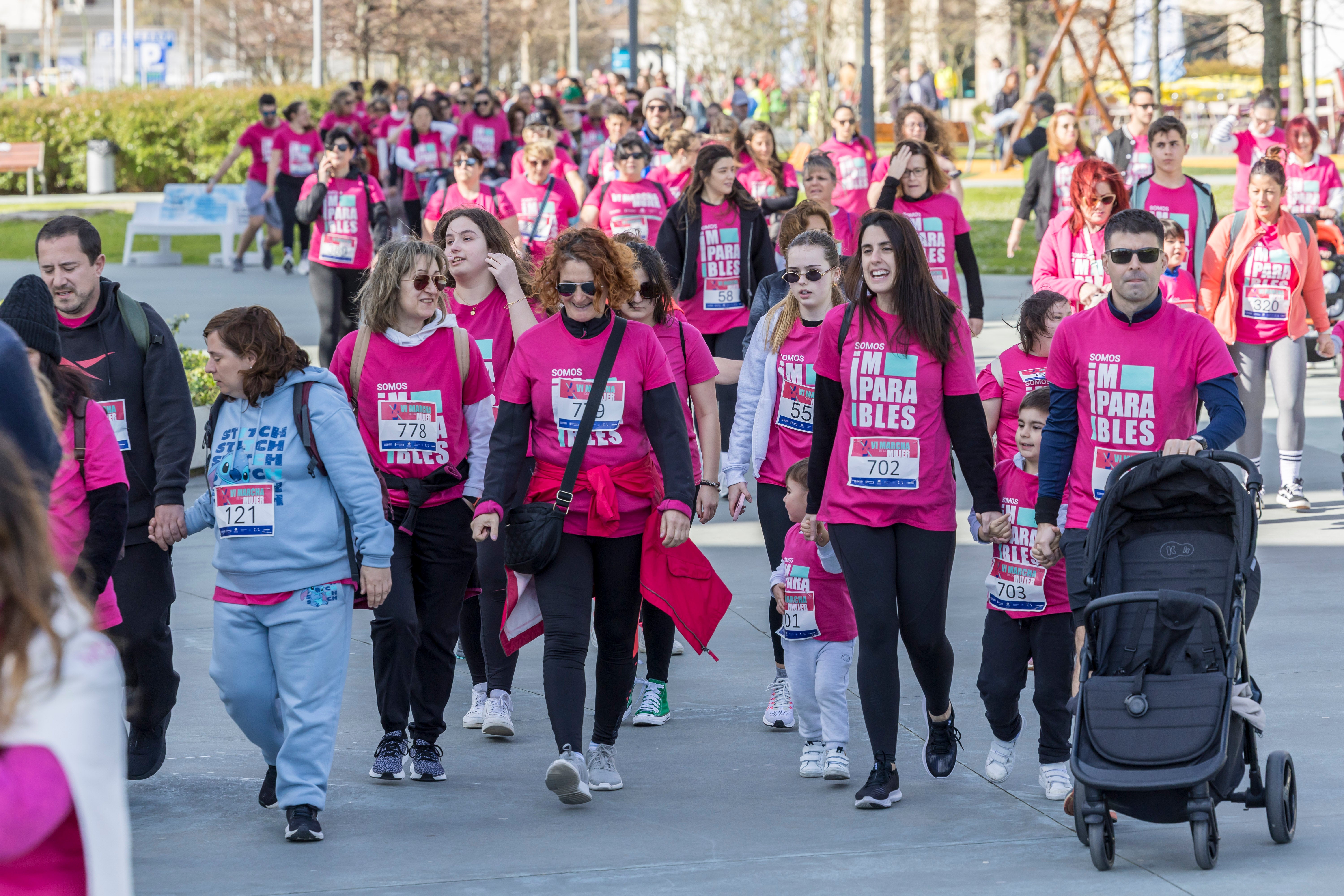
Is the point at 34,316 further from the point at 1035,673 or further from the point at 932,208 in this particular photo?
the point at 932,208

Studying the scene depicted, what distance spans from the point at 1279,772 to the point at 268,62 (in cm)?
6109

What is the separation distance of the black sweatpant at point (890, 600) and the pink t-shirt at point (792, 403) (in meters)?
1.06

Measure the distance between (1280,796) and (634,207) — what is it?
795 cm

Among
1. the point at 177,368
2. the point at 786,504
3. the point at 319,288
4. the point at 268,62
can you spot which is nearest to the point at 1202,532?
the point at 786,504

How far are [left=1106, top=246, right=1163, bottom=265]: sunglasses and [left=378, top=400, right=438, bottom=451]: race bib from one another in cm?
225

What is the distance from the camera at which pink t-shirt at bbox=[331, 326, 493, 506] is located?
5.91 metres

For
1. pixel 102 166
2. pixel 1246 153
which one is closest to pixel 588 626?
pixel 1246 153

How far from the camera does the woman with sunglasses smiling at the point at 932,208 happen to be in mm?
10094

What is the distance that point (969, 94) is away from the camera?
244ft

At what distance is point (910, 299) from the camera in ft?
18.1

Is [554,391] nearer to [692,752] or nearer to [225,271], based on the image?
[692,752]

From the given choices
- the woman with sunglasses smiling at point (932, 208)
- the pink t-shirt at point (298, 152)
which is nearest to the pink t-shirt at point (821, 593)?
the woman with sunglasses smiling at point (932, 208)

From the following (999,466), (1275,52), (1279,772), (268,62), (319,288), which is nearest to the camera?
(1279,772)

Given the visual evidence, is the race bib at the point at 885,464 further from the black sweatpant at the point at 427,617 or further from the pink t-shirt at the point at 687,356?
the black sweatpant at the point at 427,617
